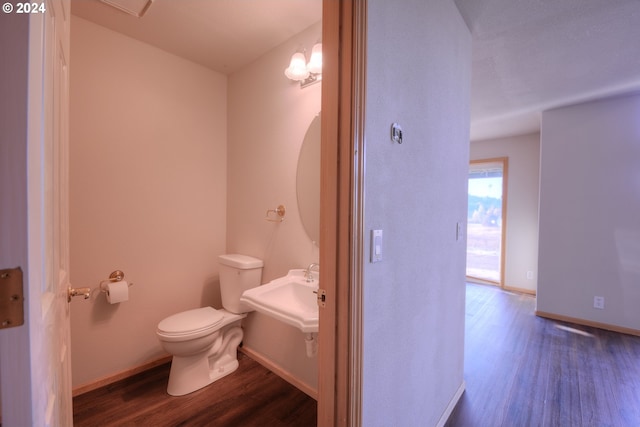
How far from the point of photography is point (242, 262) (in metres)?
2.10

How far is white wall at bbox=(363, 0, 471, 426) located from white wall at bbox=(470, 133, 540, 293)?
3.23m

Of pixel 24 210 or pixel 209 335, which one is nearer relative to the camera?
pixel 24 210

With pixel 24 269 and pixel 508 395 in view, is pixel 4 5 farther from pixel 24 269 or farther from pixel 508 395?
pixel 508 395

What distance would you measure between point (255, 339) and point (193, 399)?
0.58 m

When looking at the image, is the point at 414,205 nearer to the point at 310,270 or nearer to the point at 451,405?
the point at 310,270

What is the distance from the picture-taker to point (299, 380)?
6.23 feet

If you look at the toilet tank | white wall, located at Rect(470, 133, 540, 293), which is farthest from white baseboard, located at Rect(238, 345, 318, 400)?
white wall, located at Rect(470, 133, 540, 293)

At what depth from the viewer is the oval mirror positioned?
6.04 feet

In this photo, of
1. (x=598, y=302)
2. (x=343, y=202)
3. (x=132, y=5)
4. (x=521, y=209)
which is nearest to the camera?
(x=343, y=202)

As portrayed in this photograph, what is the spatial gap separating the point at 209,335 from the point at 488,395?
191cm

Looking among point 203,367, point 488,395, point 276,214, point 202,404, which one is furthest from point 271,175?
point 488,395

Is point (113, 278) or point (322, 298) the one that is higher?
point (322, 298)

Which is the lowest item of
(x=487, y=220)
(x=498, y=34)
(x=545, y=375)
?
(x=545, y=375)

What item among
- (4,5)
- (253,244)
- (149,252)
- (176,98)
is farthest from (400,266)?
(176,98)
